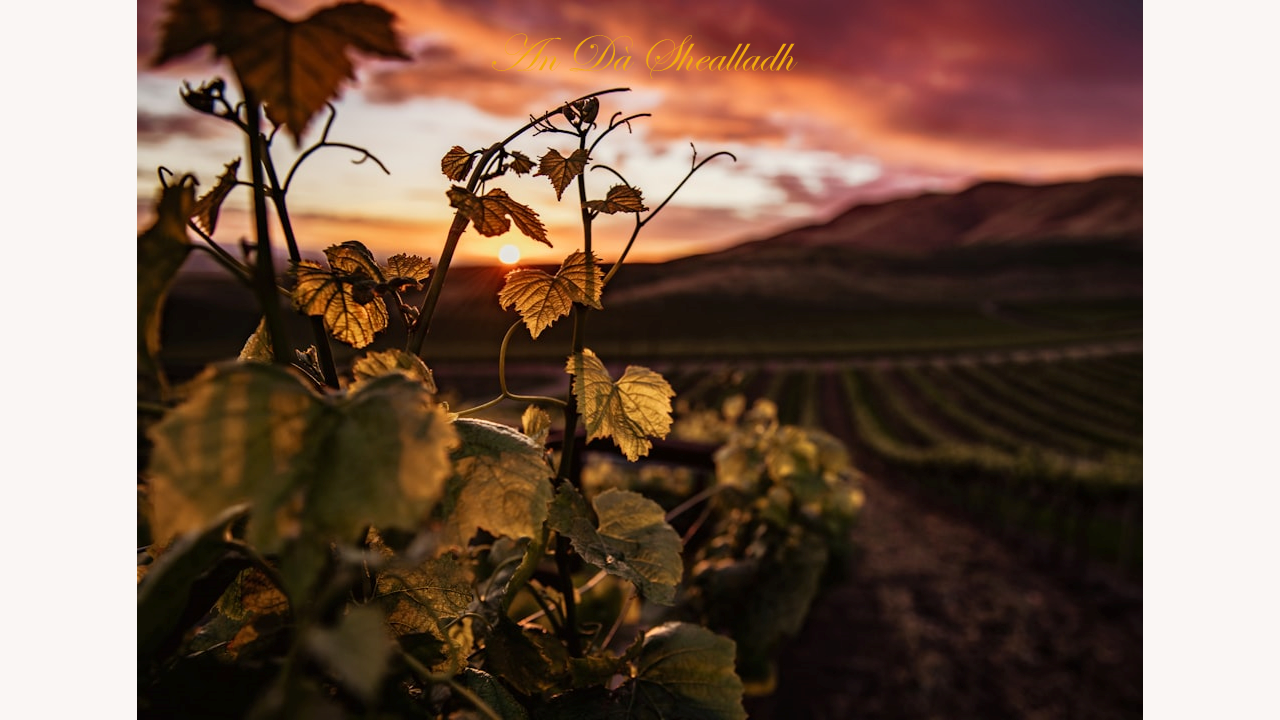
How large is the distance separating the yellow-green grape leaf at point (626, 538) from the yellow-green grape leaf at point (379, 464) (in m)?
0.29

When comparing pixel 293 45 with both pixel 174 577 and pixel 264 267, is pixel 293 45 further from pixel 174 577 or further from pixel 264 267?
pixel 174 577

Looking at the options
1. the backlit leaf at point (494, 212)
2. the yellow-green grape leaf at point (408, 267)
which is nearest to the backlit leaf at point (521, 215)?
the backlit leaf at point (494, 212)

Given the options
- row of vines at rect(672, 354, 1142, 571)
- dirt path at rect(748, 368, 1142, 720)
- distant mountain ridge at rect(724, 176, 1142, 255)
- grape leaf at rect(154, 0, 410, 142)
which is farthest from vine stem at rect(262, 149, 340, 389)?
distant mountain ridge at rect(724, 176, 1142, 255)

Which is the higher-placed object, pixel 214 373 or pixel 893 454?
pixel 214 373

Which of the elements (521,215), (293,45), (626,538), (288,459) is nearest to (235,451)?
(288,459)

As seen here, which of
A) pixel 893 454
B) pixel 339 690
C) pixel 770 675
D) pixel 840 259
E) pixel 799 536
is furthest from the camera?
pixel 840 259

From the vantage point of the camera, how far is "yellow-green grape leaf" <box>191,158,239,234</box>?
58 cm

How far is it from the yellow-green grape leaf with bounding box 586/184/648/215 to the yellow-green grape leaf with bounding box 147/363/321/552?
1.24 feet

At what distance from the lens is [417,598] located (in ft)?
2.12

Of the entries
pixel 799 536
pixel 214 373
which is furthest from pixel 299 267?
pixel 799 536

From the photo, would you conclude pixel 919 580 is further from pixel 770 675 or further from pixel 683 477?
pixel 770 675

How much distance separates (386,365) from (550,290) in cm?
24

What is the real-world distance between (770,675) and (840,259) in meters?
84.9

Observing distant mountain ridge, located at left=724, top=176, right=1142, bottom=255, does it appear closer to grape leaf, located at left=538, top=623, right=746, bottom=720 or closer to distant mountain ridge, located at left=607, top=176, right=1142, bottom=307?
distant mountain ridge, located at left=607, top=176, right=1142, bottom=307
